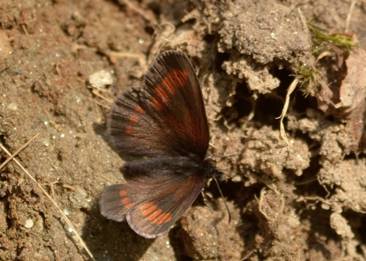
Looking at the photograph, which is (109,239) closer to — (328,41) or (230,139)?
(230,139)

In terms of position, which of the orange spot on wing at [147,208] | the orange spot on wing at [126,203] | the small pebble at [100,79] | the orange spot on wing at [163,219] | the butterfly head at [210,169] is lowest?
the butterfly head at [210,169]

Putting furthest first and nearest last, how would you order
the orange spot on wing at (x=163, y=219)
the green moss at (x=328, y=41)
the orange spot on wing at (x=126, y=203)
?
the green moss at (x=328, y=41) → the orange spot on wing at (x=126, y=203) → the orange spot on wing at (x=163, y=219)

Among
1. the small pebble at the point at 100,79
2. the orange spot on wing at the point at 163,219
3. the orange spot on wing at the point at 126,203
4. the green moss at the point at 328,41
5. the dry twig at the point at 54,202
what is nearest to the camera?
the orange spot on wing at the point at 163,219

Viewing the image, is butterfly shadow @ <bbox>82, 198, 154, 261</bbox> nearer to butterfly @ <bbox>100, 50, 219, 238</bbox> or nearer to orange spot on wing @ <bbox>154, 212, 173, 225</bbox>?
butterfly @ <bbox>100, 50, 219, 238</bbox>

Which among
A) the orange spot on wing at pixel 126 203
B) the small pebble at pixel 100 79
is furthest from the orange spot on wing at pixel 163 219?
the small pebble at pixel 100 79

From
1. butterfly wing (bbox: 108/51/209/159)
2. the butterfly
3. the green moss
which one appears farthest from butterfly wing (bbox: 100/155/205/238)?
the green moss

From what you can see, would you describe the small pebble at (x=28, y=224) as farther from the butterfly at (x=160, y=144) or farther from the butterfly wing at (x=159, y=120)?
the butterfly wing at (x=159, y=120)

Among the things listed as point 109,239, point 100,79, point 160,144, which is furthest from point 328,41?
point 109,239
